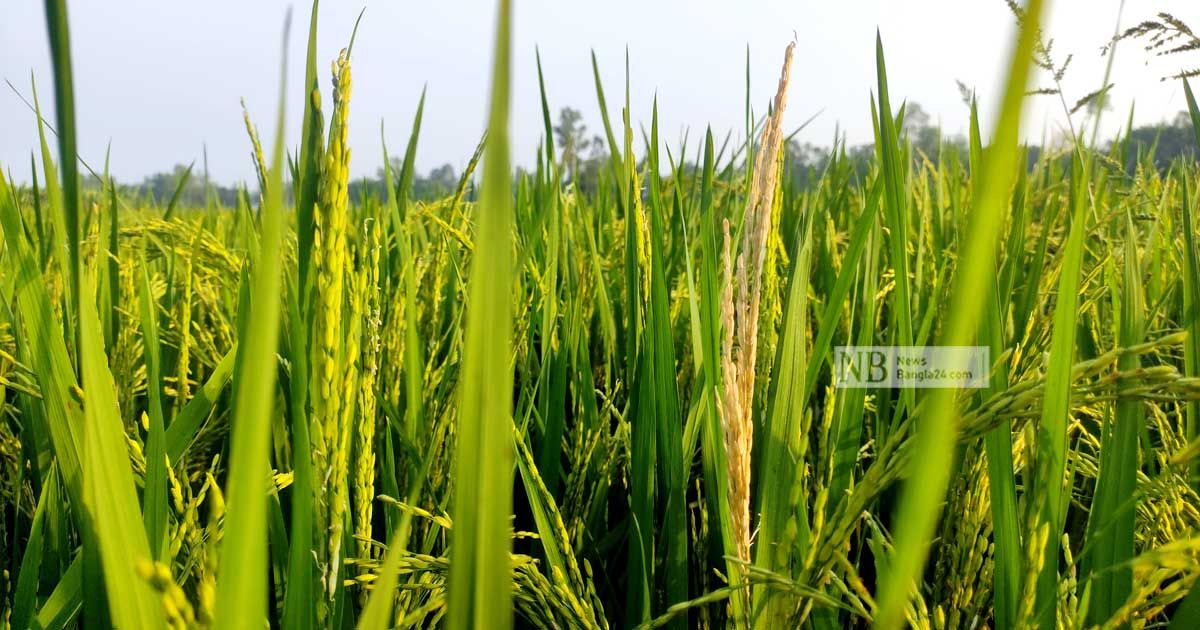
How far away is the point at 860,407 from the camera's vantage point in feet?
3.16

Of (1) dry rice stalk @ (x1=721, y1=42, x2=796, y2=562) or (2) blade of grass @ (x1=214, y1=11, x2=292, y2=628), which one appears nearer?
(2) blade of grass @ (x1=214, y1=11, x2=292, y2=628)

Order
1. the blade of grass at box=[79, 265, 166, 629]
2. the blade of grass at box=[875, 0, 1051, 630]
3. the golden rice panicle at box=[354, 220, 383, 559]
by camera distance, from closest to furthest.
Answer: the blade of grass at box=[875, 0, 1051, 630] < the blade of grass at box=[79, 265, 166, 629] < the golden rice panicle at box=[354, 220, 383, 559]

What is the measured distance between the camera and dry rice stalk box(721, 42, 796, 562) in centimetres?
68

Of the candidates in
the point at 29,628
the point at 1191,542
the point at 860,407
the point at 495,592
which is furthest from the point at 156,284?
the point at 1191,542

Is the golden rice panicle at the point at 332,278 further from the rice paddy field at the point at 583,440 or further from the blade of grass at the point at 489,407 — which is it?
the blade of grass at the point at 489,407

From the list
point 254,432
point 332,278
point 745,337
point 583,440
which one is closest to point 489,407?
point 254,432

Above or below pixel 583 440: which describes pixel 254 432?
above

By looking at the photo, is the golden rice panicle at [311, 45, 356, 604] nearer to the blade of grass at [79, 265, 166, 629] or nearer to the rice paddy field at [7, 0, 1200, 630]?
the rice paddy field at [7, 0, 1200, 630]

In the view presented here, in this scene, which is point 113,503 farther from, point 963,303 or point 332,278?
point 963,303

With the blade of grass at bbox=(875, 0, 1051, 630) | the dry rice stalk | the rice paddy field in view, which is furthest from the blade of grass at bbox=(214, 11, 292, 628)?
the dry rice stalk

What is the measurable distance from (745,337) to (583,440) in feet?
1.47

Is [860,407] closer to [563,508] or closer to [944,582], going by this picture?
[944,582]

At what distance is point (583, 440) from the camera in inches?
43.1

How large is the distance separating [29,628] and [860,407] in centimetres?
96
